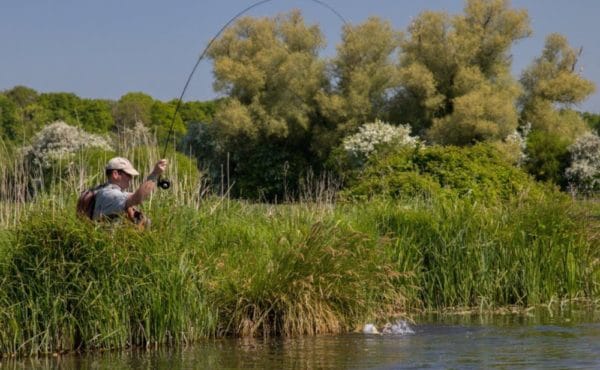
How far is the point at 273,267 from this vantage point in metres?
12.9

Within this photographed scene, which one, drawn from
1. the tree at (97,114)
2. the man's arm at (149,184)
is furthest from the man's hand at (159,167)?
the tree at (97,114)

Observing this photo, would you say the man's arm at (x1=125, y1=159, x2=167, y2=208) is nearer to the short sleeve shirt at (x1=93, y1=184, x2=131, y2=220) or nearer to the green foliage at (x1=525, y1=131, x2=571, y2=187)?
the short sleeve shirt at (x1=93, y1=184, x2=131, y2=220)

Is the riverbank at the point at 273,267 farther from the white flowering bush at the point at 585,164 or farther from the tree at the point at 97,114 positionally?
the tree at the point at 97,114

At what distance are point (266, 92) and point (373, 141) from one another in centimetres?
1256

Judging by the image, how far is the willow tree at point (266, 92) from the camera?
52.2 metres

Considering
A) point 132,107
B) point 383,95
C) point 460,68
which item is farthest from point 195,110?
point 460,68

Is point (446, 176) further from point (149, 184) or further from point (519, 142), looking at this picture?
point (519, 142)

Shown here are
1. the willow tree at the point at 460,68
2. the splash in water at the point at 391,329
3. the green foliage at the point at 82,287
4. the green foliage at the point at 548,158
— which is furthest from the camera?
the willow tree at the point at 460,68

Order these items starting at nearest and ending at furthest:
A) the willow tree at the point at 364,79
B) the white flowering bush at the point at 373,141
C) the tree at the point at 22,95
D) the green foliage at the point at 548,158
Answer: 1. the white flowering bush at the point at 373,141
2. the green foliage at the point at 548,158
3. the willow tree at the point at 364,79
4. the tree at the point at 22,95

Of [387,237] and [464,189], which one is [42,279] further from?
[464,189]

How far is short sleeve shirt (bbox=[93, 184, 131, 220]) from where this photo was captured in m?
11.6

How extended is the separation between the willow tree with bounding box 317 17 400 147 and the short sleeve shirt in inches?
1571

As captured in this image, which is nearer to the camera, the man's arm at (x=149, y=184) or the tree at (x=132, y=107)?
the man's arm at (x=149, y=184)

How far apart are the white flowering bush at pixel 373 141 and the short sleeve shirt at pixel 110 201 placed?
102ft
